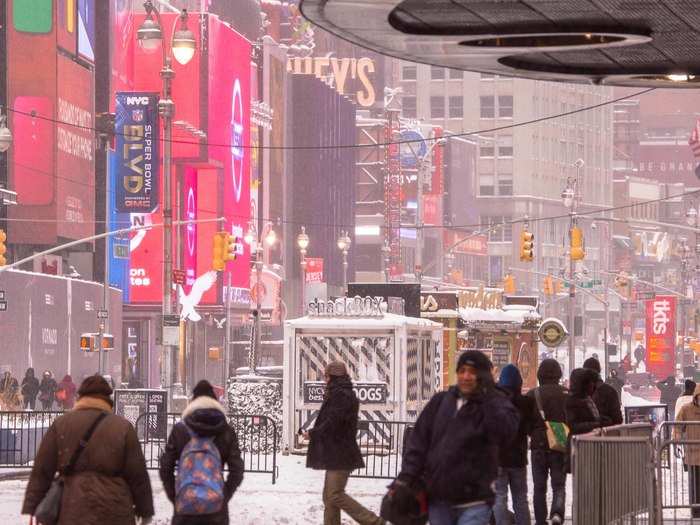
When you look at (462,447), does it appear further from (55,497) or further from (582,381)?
(582,381)

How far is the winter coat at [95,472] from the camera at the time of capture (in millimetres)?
11188

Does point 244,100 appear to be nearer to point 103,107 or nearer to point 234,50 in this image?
point 234,50

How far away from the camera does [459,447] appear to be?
36.4 feet

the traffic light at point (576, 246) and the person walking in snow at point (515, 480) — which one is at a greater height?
the traffic light at point (576, 246)

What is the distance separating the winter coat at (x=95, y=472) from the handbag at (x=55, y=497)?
2 cm

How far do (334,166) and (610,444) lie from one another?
12457 centimetres

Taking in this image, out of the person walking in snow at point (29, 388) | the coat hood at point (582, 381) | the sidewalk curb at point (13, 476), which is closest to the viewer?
the coat hood at point (582, 381)

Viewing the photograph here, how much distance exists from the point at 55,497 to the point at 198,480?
4.58ft

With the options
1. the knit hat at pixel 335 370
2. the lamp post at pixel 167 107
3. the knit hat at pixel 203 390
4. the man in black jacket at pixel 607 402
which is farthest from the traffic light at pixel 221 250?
the knit hat at pixel 203 390

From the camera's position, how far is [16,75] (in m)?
73.1

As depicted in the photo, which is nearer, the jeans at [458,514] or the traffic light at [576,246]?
the jeans at [458,514]

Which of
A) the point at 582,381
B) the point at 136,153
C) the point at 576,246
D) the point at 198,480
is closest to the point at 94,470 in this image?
the point at 198,480

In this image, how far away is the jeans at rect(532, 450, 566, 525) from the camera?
17.3 meters

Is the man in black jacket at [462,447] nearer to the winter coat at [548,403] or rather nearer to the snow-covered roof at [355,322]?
the winter coat at [548,403]
